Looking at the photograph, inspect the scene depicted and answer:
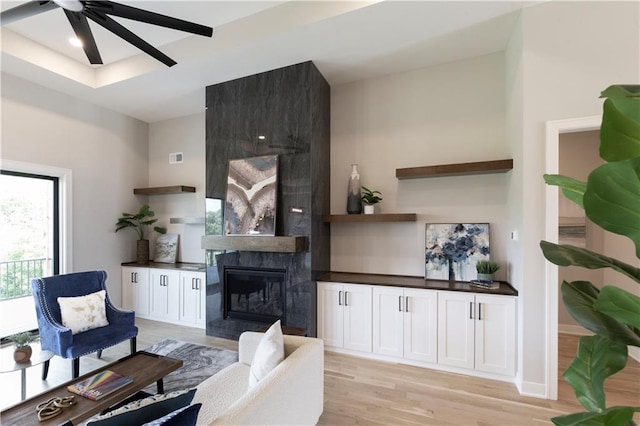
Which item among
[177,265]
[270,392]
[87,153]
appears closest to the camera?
[270,392]

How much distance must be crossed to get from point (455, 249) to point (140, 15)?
3564 mm

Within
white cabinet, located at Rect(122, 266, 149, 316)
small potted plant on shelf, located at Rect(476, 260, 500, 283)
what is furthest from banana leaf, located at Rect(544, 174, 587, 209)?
white cabinet, located at Rect(122, 266, 149, 316)

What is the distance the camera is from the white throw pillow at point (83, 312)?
281 centimetres

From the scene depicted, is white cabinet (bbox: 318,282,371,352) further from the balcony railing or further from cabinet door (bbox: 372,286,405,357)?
the balcony railing

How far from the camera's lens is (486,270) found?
119 inches

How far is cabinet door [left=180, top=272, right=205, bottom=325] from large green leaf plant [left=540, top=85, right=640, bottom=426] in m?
4.23

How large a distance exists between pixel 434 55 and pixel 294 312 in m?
3.38

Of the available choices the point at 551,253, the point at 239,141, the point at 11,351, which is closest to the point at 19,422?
the point at 11,351

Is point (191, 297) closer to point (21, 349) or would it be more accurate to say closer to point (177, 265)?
point (177, 265)

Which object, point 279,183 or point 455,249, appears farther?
point 279,183

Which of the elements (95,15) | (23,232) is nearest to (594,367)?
(95,15)

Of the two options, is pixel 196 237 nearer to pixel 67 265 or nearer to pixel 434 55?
pixel 67 265

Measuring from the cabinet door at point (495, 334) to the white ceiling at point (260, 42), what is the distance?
104 inches

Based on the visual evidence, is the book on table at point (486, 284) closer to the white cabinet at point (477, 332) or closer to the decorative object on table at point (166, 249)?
the white cabinet at point (477, 332)
